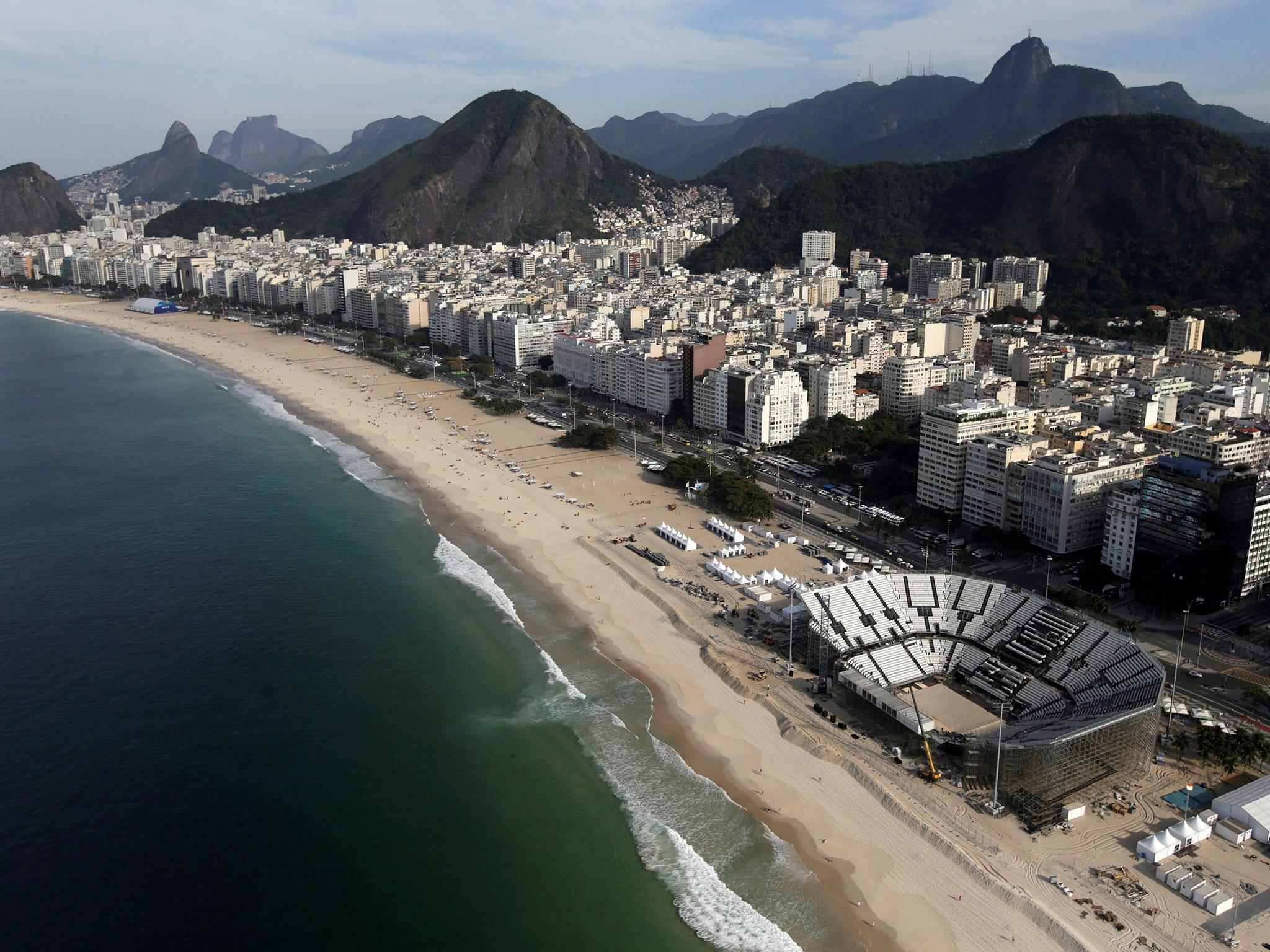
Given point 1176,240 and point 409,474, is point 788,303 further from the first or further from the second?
point 409,474

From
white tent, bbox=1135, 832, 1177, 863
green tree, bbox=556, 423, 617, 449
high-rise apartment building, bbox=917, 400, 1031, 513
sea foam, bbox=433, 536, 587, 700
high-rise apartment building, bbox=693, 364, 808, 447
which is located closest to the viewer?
white tent, bbox=1135, 832, 1177, 863

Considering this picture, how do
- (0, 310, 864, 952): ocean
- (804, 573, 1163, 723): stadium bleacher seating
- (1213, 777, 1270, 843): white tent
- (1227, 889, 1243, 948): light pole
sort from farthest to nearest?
1. (804, 573, 1163, 723): stadium bleacher seating
2. (1213, 777, 1270, 843): white tent
3. (0, 310, 864, 952): ocean
4. (1227, 889, 1243, 948): light pole

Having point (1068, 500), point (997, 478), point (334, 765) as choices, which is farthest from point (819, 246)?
point (334, 765)

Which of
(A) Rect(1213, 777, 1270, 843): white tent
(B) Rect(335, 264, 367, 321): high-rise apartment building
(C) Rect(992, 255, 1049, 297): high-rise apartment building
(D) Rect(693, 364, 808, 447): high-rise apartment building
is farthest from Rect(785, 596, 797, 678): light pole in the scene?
(B) Rect(335, 264, 367, 321): high-rise apartment building

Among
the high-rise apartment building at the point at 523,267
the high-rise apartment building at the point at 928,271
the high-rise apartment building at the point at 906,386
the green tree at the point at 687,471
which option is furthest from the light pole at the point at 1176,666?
the high-rise apartment building at the point at 523,267

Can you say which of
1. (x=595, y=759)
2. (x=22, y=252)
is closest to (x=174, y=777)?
(x=595, y=759)

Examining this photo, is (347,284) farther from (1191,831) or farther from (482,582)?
(1191,831)

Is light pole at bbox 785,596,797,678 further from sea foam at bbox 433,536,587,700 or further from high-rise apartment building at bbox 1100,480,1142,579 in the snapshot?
high-rise apartment building at bbox 1100,480,1142,579

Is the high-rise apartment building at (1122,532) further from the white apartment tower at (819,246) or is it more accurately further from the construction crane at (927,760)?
the white apartment tower at (819,246)
